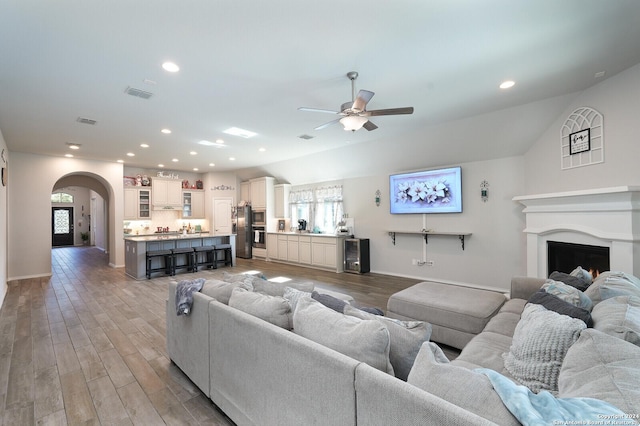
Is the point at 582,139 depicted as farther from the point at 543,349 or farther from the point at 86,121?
the point at 86,121

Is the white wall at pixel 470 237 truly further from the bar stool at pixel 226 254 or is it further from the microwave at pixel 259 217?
the bar stool at pixel 226 254

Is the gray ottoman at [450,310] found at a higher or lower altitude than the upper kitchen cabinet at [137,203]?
lower

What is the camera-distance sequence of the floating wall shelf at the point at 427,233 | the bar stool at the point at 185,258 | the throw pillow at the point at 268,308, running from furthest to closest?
the bar stool at the point at 185,258 → the floating wall shelf at the point at 427,233 → the throw pillow at the point at 268,308

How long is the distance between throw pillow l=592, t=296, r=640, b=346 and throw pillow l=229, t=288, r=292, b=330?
1631mm

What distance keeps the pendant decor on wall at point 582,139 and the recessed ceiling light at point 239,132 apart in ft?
15.8

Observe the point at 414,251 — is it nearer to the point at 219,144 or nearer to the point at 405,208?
the point at 405,208

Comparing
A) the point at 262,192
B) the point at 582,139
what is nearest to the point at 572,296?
the point at 582,139

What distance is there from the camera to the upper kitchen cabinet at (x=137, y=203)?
8188 mm

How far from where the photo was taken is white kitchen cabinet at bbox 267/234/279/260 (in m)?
8.52

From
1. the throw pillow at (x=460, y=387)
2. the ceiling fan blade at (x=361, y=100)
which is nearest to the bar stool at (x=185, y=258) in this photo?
the ceiling fan blade at (x=361, y=100)

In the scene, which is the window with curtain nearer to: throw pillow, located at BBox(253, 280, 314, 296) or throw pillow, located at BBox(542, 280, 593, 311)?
throw pillow, located at BBox(253, 280, 314, 296)

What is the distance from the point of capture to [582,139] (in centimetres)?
370

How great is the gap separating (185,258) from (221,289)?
5.54m

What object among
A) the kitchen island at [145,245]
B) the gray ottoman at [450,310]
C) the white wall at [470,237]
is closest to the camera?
the gray ottoman at [450,310]
